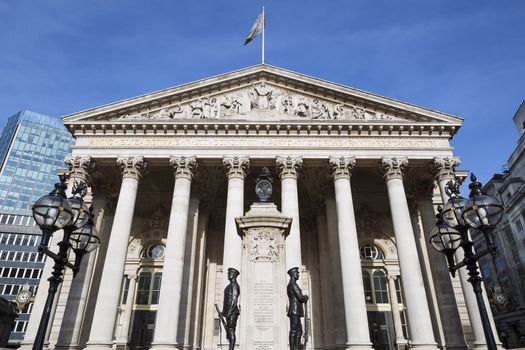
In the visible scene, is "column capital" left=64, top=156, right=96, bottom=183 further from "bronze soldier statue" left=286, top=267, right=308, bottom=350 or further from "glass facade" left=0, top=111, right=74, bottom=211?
"glass facade" left=0, top=111, right=74, bottom=211

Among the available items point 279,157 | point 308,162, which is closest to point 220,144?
point 279,157

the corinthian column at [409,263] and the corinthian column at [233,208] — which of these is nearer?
the corinthian column at [409,263]

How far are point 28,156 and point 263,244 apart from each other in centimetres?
10967

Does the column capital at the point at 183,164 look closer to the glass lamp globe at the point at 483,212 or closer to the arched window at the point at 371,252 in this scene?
the arched window at the point at 371,252

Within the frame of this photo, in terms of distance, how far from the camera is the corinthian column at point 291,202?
20.7 meters

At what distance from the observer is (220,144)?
2420 centimetres

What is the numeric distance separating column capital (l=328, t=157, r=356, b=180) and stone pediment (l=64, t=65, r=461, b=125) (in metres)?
2.62

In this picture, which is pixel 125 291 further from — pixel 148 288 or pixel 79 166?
pixel 79 166

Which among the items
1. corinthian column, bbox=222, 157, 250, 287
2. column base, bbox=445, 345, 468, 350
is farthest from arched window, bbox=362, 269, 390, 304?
corinthian column, bbox=222, 157, 250, 287


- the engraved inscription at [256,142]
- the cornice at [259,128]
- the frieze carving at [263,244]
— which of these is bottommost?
the frieze carving at [263,244]

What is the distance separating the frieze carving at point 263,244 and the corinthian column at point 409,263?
1354 cm

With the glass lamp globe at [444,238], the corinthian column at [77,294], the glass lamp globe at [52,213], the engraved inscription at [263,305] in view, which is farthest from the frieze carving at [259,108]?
the engraved inscription at [263,305]

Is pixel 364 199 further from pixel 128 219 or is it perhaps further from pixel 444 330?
pixel 128 219

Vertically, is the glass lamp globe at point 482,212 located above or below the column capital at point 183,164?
below
